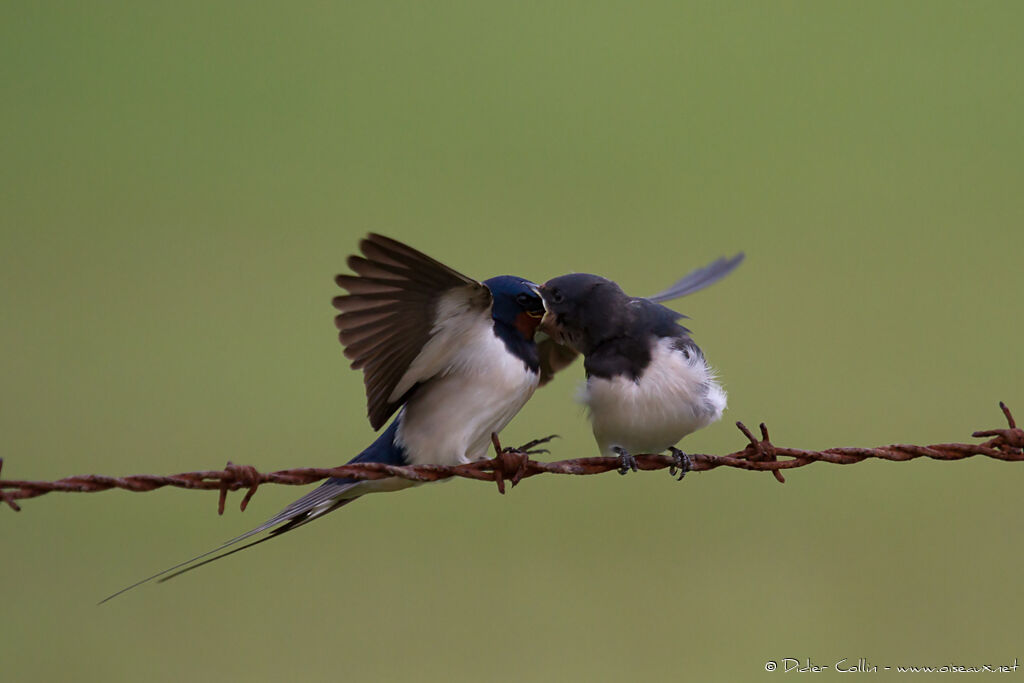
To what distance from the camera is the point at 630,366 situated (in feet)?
9.02

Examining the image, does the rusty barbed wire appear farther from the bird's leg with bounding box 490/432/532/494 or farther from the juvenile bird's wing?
the juvenile bird's wing

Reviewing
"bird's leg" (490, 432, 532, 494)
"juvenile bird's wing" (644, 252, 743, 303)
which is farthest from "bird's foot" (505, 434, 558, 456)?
"juvenile bird's wing" (644, 252, 743, 303)

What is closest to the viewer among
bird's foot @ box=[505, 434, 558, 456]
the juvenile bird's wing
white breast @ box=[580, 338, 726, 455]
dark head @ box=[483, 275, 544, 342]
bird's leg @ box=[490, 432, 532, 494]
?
bird's leg @ box=[490, 432, 532, 494]

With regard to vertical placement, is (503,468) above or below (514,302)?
below

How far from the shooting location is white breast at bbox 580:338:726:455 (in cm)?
272

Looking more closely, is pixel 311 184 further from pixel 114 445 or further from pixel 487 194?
pixel 114 445

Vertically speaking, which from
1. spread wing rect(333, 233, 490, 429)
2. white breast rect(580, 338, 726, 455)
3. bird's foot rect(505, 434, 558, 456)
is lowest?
bird's foot rect(505, 434, 558, 456)

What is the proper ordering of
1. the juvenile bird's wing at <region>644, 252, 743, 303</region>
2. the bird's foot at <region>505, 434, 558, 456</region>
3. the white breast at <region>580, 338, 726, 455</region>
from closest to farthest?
the bird's foot at <region>505, 434, 558, 456</region> < the white breast at <region>580, 338, 726, 455</region> < the juvenile bird's wing at <region>644, 252, 743, 303</region>

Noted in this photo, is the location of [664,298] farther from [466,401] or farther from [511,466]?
[511,466]

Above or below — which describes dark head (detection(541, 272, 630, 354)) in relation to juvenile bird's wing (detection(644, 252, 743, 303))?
below

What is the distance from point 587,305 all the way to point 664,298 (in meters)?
0.69

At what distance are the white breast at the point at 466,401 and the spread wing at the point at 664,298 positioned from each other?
0.45 m

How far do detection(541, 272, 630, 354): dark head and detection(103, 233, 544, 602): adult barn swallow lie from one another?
124 millimetres

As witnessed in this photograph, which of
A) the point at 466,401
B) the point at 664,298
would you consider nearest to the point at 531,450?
the point at 466,401
